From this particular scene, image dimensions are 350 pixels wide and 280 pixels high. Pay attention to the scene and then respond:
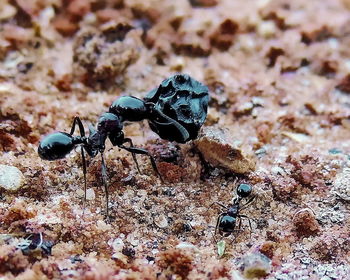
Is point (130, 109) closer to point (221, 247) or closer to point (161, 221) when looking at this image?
point (161, 221)

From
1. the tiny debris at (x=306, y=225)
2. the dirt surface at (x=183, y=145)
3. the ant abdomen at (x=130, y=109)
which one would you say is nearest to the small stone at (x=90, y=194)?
the dirt surface at (x=183, y=145)

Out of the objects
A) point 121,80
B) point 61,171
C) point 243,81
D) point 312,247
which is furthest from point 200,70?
point 312,247

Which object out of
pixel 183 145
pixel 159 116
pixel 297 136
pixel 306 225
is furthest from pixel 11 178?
pixel 297 136

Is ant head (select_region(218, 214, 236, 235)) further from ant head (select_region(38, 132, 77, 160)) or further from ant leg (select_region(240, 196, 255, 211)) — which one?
ant head (select_region(38, 132, 77, 160))

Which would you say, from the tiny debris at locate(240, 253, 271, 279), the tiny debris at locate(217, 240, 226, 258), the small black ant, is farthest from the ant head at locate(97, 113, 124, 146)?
the tiny debris at locate(240, 253, 271, 279)

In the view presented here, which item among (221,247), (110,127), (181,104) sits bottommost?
(221,247)
